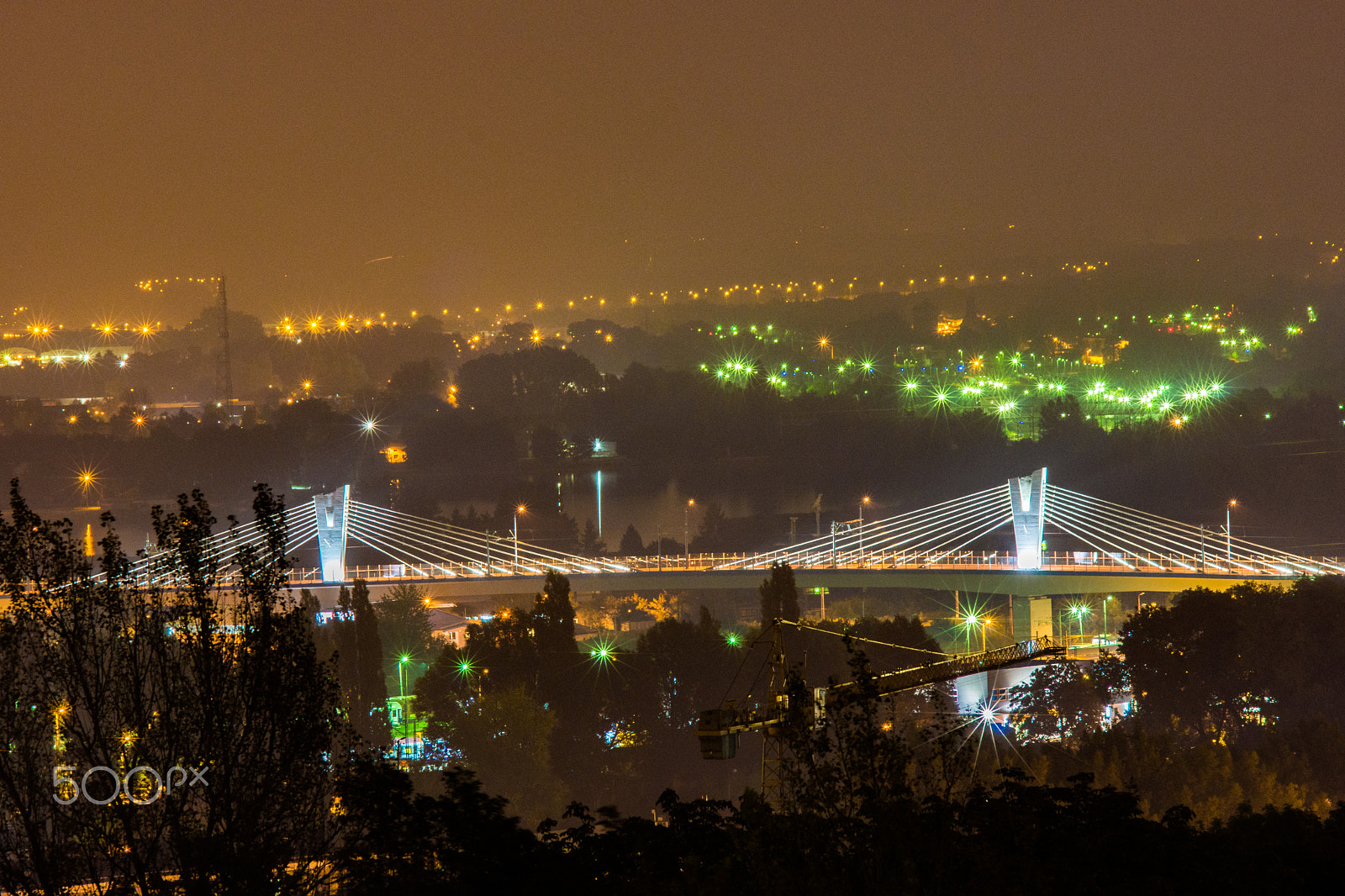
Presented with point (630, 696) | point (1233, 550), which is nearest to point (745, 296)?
point (1233, 550)

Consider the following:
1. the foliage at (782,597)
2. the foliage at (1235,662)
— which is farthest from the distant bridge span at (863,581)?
the foliage at (1235,662)

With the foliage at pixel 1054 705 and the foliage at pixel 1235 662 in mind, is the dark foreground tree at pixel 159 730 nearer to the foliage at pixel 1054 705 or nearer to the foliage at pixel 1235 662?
the foliage at pixel 1054 705

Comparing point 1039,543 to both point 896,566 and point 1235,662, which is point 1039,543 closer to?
point 896,566

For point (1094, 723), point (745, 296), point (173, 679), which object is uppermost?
point (745, 296)

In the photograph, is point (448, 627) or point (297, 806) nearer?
point (297, 806)

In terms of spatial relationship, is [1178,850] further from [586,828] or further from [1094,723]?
[1094,723]

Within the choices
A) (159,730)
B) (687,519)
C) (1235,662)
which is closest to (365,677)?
(1235,662)
